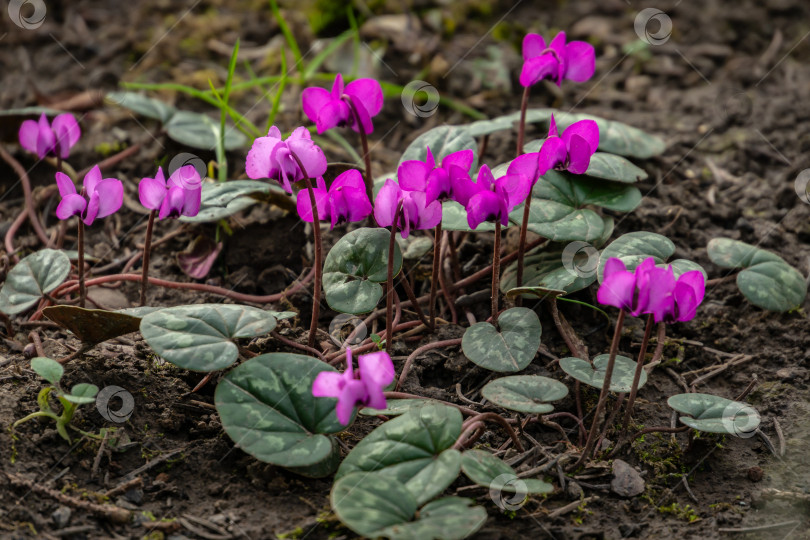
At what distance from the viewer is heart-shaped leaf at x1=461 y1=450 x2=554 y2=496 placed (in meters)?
1.57

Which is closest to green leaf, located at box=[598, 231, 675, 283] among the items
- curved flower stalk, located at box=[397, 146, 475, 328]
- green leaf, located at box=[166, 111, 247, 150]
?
curved flower stalk, located at box=[397, 146, 475, 328]

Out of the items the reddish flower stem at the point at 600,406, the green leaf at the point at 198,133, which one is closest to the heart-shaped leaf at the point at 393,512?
the reddish flower stem at the point at 600,406

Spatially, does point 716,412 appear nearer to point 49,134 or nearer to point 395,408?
point 395,408

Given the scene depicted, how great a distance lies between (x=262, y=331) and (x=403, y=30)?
2.24 meters

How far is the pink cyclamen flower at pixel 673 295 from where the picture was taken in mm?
1542

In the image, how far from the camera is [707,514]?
5.68 ft

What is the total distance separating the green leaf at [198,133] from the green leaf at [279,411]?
132cm

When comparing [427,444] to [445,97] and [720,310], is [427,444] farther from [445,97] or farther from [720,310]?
[445,97]

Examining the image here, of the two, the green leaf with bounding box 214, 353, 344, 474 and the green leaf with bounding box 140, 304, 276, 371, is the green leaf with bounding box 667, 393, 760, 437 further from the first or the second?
the green leaf with bounding box 140, 304, 276, 371

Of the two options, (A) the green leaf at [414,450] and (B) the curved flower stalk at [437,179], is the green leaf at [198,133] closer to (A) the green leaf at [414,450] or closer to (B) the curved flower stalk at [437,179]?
(B) the curved flower stalk at [437,179]

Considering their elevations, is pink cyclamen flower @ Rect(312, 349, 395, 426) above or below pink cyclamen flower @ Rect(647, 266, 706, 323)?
below

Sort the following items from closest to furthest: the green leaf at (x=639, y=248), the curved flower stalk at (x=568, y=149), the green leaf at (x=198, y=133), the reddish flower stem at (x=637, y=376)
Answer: the reddish flower stem at (x=637, y=376) < the curved flower stalk at (x=568, y=149) < the green leaf at (x=639, y=248) < the green leaf at (x=198, y=133)

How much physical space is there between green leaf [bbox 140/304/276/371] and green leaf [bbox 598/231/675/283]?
886mm

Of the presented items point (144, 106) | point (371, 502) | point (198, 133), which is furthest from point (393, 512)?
point (144, 106)
